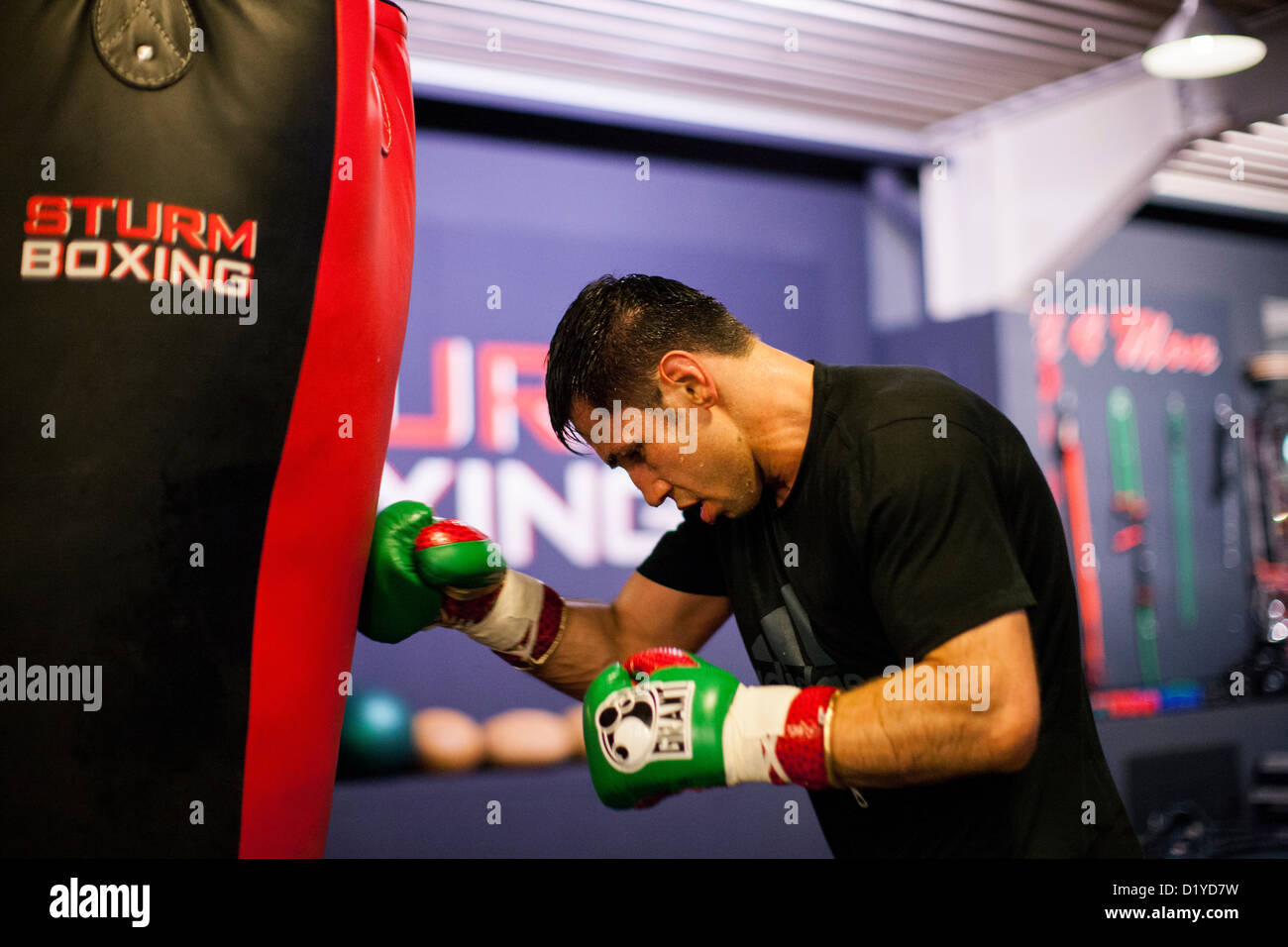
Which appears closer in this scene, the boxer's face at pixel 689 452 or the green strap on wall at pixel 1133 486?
the boxer's face at pixel 689 452

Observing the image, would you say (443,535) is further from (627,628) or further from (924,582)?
(924,582)

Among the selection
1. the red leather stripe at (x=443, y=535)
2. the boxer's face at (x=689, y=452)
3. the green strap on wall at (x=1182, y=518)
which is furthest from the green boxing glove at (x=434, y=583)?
the green strap on wall at (x=1182, y=518)

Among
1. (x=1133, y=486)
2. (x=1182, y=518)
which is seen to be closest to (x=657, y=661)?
(x=1133, y=486)

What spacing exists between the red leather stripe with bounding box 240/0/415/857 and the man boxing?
1.14ft

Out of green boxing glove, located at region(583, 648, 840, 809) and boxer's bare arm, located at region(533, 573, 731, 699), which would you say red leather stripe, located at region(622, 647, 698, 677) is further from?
boxer's bare arm, located at region(533, 573, 731, 699)

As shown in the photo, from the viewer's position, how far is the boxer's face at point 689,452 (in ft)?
5.76

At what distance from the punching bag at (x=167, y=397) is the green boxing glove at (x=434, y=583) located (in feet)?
1.33

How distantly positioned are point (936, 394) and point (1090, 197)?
158 inches

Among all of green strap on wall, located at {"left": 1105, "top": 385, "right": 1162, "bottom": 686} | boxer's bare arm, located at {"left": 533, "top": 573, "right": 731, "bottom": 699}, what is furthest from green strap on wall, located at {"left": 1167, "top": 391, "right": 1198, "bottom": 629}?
boxer's bare arm, located at {"left": 533, "top": 573, "right": 731, "bottom": 699}

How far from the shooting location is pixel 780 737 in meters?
1.49

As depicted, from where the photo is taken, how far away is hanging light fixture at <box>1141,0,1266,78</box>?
3785 millimetres

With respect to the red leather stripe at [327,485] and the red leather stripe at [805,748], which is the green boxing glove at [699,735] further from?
the red leather stripe at [327,485]
